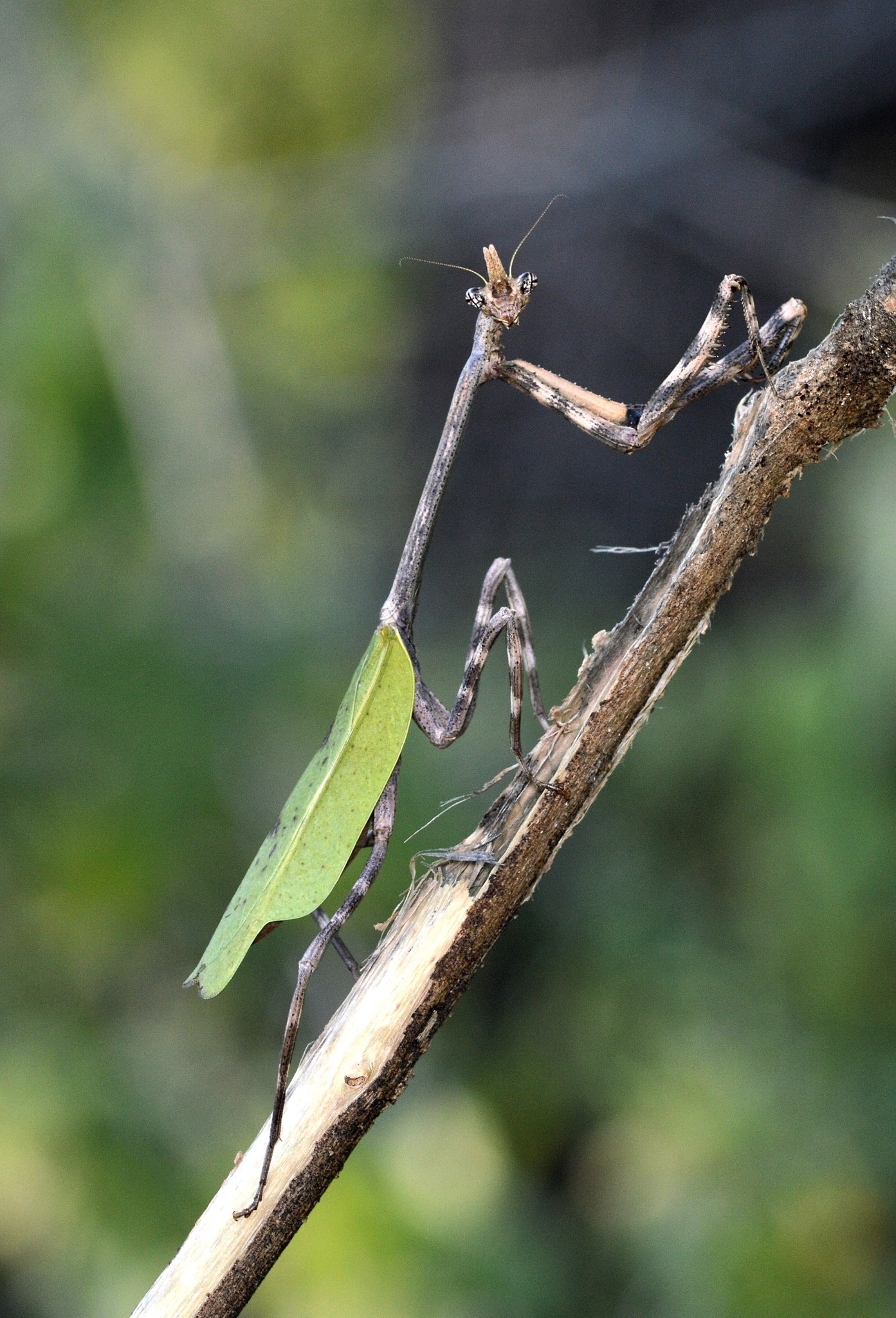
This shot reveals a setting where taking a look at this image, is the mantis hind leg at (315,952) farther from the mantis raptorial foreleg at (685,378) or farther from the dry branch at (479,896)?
the mantis raptorial foreleg at (685,378)

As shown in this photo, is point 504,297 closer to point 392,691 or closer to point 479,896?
point 392,691

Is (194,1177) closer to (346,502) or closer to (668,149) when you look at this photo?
(346,502)

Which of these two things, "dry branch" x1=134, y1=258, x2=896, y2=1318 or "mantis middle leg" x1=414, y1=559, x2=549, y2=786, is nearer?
"dry branch" x1=134, y1=258, x2=896, y2=1318

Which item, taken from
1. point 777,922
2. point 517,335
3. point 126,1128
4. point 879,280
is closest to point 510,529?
point 517,335

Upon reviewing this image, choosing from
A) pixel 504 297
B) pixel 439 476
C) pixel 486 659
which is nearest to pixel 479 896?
pixel 486 659

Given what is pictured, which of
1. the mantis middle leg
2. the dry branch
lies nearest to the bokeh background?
the mantis middle leg

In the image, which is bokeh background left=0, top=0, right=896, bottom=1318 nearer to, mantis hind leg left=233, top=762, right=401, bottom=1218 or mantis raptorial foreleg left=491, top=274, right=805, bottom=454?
mantis hind leg left=233, top=762, right=401, bottom=1218
